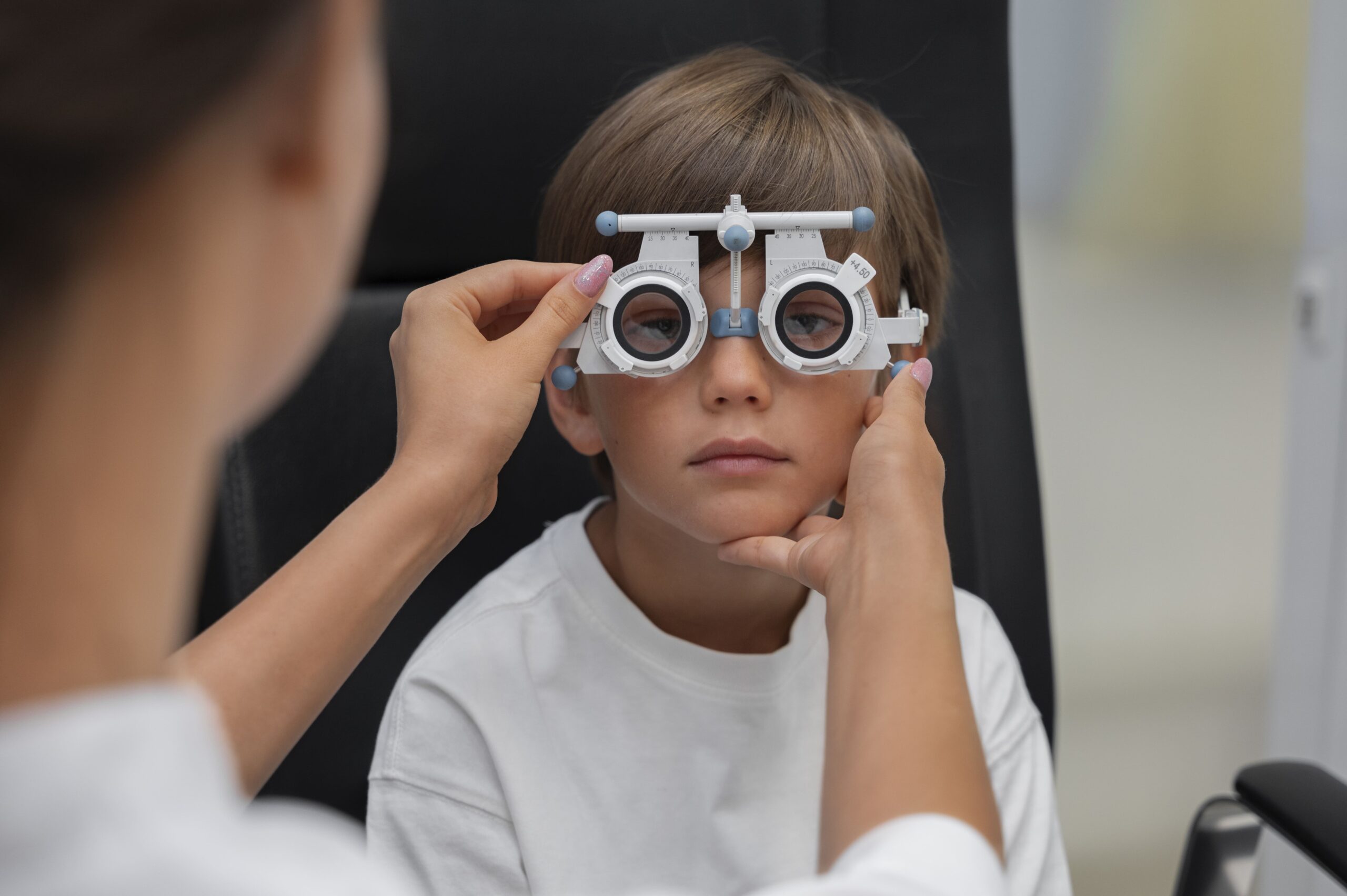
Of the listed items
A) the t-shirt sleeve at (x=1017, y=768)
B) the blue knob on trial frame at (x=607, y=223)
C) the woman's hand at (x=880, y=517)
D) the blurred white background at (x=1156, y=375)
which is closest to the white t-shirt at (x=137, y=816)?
the woman's hand at (x=880, y=517)

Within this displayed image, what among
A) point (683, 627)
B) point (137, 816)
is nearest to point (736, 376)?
point (683, 627)

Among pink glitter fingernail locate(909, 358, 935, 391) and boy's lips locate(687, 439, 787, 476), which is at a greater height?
pink glitter fingernail locate(909, 358, 935, 391)

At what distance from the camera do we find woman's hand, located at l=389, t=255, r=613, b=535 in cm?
74

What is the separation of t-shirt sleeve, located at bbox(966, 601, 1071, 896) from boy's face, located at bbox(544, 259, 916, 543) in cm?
22

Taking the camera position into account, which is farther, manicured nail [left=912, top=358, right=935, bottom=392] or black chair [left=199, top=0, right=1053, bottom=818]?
black chair [left=199, top=0, right=1053, bottom=818]

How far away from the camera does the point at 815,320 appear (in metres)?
0.83

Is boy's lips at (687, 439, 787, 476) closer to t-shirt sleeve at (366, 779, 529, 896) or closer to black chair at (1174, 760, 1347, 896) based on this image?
t-shirt sleeve at (366, 779, 529, 896)

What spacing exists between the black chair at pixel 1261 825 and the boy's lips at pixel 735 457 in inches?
17.0

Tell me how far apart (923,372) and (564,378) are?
0.25 meters

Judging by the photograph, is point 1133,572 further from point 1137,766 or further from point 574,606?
point 574,606

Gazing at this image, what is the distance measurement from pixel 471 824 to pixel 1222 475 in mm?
1066

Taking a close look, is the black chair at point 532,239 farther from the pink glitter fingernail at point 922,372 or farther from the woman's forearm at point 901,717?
the woman's forearm at point 901,717

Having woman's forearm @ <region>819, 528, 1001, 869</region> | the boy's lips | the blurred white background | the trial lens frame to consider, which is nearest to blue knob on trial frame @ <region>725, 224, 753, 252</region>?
the trial lens frame

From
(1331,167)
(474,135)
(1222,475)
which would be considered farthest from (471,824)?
(1331,167)
